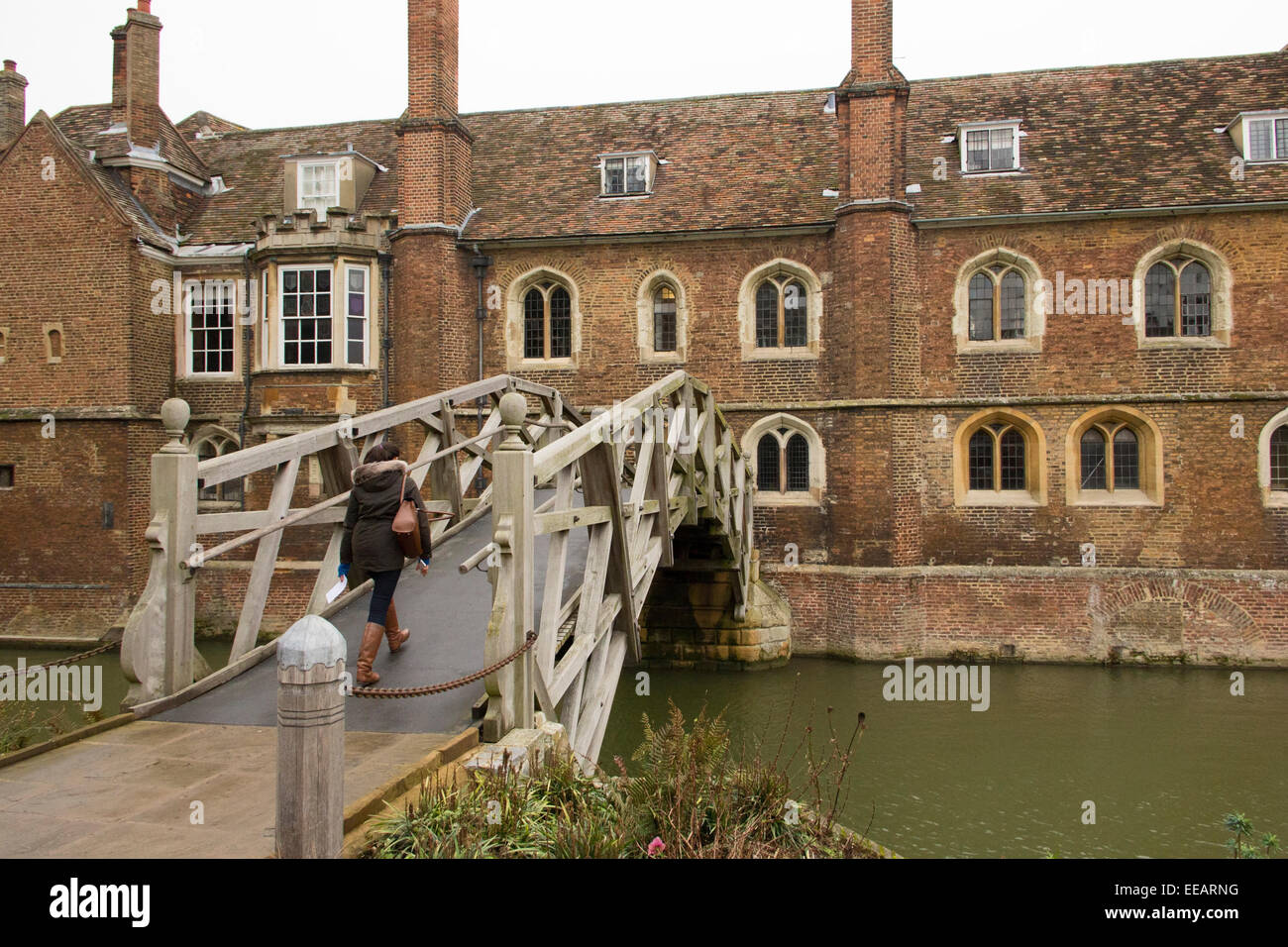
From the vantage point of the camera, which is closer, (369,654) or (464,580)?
(369,654)

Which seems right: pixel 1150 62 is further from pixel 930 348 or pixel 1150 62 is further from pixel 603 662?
pixel 603 662

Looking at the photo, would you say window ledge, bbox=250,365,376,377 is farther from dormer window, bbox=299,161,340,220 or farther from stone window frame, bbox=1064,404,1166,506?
stone window frame, bbox=1064,404,1166,506

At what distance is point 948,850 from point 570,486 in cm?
539

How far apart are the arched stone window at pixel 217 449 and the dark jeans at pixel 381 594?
1426 centimetres

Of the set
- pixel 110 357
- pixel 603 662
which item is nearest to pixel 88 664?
pixel 110 357

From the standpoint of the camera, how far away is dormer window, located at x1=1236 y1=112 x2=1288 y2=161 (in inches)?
669

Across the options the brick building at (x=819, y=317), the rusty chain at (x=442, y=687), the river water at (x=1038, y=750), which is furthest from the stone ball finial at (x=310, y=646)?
the brick building at (x=819, y=317)

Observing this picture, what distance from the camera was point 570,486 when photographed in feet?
21.6

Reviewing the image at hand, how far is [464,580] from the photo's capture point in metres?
8.33

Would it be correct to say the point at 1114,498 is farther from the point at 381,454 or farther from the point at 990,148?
the point at 381,454

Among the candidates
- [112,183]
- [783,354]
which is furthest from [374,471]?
[112,183]

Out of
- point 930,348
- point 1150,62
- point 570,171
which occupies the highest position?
point 1150,62

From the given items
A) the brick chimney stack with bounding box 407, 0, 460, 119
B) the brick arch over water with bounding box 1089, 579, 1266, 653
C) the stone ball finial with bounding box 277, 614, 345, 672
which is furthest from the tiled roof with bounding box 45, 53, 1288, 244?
the stone ball finial with bounding box 277, 614, 345, 672

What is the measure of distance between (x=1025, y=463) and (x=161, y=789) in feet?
52.8
